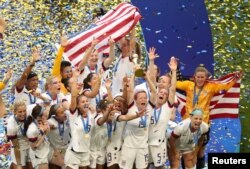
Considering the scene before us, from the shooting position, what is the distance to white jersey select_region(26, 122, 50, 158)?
14.9 m

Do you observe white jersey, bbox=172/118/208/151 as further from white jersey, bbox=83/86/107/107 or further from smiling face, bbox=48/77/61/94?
smiling face, bbox=48/77/61/94

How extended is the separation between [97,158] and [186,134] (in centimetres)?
125

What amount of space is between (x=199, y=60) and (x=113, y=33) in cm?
271

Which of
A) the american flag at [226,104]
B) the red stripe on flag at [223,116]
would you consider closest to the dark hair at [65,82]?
the american flag at [226,104]

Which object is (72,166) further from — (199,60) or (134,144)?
(199,60)

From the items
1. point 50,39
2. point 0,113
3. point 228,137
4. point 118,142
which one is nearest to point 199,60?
point 228,137

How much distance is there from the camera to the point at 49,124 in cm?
1505

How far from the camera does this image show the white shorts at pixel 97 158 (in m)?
15.2

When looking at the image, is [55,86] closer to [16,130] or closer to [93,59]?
[16,130]

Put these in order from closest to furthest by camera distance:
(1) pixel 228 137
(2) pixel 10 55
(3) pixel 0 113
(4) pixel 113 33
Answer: (3) pixel 0 113
(4) pixel 113 33
(1) pixel 228 137
(2) pixel 10 55

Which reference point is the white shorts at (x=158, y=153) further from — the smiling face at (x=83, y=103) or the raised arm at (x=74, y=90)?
the raised arm at (x=74, y=90)

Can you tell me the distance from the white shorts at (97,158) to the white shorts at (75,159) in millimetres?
128

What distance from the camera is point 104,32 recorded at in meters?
16.9

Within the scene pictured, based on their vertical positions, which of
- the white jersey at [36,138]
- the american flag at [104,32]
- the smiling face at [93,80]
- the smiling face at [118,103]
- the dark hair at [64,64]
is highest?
the american flag at [104,32]
